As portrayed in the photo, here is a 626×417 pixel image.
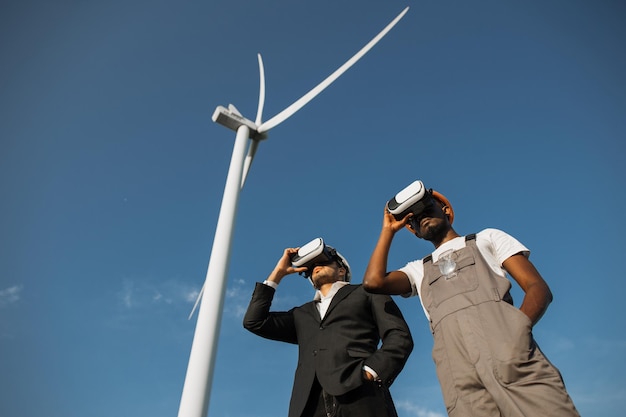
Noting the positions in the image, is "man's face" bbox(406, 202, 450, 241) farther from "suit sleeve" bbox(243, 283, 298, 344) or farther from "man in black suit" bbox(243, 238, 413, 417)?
"suit sleeve" bbox(243, 283, 298, 344)

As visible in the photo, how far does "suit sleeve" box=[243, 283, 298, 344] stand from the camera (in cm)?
552

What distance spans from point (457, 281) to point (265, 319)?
8.79 ft

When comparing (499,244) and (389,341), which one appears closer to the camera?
(499,244)

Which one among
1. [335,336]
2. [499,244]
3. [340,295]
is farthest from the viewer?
[340,295]

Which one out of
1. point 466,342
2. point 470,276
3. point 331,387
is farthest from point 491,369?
point 331,387

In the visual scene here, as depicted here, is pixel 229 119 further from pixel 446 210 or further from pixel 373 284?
pixel 373 284

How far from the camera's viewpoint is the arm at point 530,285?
3.33 m

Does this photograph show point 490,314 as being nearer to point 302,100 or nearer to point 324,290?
point 324,290

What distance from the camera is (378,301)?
4957 millimetres

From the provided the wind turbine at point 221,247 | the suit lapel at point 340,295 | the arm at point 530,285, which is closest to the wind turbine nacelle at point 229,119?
the wind turbine at point 221,247

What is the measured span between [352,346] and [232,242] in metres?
3.02

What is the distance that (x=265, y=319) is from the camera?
555 cm

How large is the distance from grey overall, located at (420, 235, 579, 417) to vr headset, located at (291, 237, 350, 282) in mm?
1877

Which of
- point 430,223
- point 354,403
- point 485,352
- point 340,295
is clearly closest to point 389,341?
point 354,403
